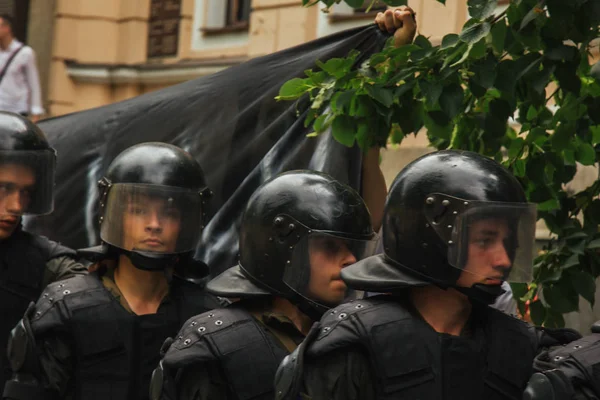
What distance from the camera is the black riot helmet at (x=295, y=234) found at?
5.47 meters

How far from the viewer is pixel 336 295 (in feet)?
17.6

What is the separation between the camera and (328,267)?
544 cm

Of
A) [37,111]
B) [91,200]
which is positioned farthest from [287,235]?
[37,111]

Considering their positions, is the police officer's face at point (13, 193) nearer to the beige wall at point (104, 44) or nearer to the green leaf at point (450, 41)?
the green leaf at point (450, 41)

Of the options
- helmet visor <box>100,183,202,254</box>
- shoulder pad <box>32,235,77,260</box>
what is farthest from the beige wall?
helmet visor <box>100,183,202,254</box>

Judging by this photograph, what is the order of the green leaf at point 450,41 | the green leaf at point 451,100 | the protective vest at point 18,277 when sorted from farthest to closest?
the protective vest at point 18,277 → the green leaf at point 451,100 → the green leaf at point 450,41

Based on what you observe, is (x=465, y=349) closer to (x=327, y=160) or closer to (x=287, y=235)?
(x=287, y=235)

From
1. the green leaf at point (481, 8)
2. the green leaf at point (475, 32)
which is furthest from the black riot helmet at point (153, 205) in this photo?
the green leaf at point (481, 8)

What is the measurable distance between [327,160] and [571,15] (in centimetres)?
227

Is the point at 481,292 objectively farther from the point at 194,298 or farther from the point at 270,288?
the point at 194,298

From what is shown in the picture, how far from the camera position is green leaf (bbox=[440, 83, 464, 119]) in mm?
5711

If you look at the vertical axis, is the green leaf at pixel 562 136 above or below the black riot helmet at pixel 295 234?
above

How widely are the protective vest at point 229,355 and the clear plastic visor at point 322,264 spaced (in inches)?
7.9

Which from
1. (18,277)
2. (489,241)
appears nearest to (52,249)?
(18,277)
